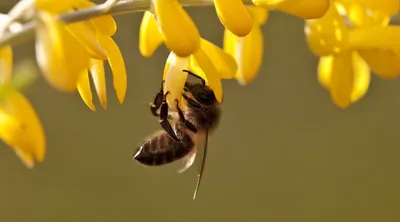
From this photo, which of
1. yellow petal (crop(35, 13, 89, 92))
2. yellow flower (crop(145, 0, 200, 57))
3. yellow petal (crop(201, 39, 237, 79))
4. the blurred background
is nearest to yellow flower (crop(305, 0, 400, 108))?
yellow petal (crop(201, 39, 237, 79))

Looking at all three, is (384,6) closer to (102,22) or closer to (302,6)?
(302,6)

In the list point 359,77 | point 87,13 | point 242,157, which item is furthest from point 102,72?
point 242,157

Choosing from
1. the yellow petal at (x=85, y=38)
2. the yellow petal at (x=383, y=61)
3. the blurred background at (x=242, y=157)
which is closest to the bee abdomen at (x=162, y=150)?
the yellow petal at (x=383, y=61)

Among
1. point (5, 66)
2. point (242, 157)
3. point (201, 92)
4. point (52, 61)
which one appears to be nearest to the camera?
point (52, 61)

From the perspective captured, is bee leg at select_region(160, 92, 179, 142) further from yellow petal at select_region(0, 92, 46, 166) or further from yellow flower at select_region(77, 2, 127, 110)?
yellow petal at select_region(0, 92, 46, 166)

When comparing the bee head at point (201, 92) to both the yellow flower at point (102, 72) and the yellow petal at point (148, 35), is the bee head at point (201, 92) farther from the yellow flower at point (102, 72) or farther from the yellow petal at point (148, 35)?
the yellow flower at point (102, 72)

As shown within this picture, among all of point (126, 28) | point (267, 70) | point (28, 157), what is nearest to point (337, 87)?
point (28, 157)
